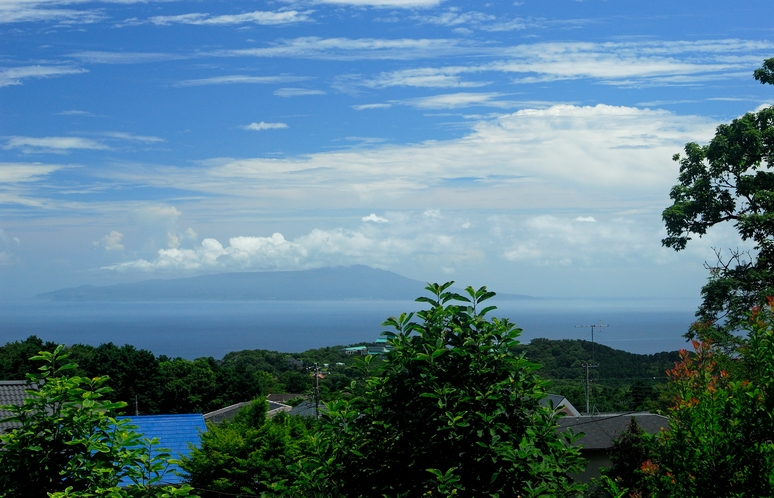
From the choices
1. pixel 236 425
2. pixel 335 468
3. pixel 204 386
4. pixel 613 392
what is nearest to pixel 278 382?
pixel 204 386

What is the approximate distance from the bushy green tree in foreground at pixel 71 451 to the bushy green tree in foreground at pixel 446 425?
89 cm

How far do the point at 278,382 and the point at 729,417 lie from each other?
66859 mm

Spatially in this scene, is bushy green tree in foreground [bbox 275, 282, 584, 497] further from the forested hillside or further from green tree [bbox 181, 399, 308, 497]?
the forested hillside

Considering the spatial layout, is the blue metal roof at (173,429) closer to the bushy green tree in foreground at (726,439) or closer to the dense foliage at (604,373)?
the dense foliage at (604,373)

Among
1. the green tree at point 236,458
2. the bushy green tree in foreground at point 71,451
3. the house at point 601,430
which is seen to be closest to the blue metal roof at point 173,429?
the green tree at point 236,458

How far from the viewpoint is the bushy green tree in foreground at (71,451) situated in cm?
387

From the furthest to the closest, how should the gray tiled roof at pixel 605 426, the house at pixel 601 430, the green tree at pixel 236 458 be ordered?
the gray tiled roof at pixel 605 426
the house at pixel 601 430
the green tree at pixel 236 458

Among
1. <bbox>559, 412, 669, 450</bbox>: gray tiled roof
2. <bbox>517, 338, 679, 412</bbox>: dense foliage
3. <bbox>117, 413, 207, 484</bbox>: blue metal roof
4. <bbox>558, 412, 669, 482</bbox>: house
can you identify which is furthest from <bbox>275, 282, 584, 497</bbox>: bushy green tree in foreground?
<bbox>517, 338, 679, 412</bbox>: dense foliage

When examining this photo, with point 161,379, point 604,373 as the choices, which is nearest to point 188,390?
point 161,379

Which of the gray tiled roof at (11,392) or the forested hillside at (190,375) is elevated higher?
the gray tiled roof at (11,392)

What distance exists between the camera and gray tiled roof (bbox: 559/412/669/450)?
2248 centimetres

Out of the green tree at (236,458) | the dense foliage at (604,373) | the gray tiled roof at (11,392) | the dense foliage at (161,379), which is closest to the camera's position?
the gray tiled roof at (11,392)

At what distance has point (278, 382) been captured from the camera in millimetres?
68250

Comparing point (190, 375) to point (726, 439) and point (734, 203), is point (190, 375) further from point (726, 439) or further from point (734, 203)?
point (726, 439)
